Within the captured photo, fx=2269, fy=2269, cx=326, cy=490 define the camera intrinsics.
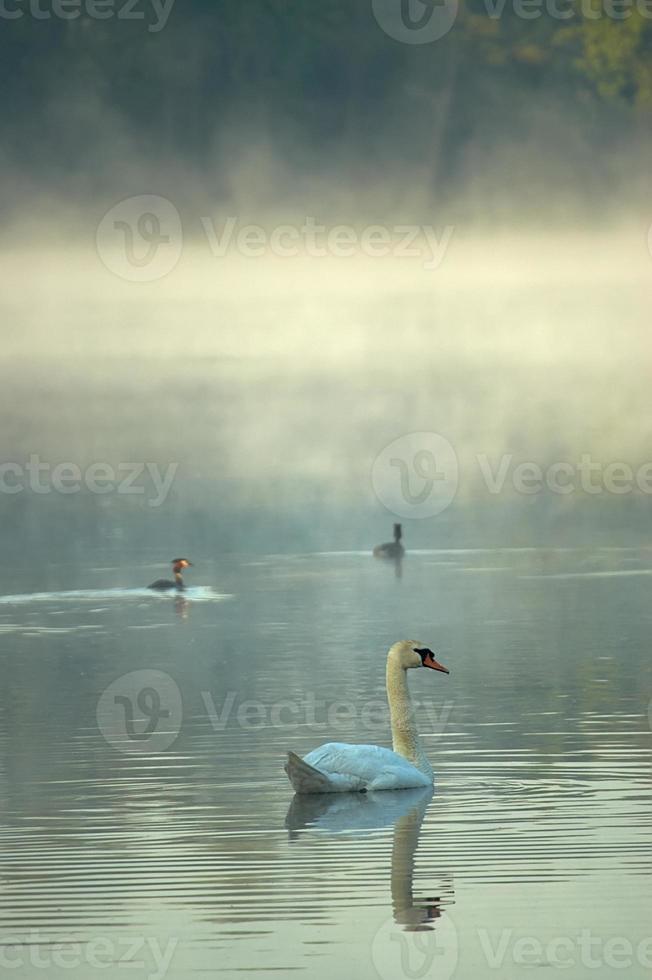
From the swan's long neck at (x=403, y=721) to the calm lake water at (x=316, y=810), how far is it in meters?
0.26

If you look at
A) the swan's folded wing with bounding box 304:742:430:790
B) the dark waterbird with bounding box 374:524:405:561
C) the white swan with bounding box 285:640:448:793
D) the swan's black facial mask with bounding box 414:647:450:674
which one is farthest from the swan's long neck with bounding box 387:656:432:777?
the dark waterbird with bounding box 374:524:405:561

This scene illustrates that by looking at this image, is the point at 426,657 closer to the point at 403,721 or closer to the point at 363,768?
the point at 403,721

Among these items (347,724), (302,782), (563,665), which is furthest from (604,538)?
(302,782)

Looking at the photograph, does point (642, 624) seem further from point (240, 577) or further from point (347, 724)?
point (240, 577)

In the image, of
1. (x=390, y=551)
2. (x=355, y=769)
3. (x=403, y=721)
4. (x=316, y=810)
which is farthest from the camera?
(x=390, y=551)

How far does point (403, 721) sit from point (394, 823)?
2457 mm

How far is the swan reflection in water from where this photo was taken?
1140cm

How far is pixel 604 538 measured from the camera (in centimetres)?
7081

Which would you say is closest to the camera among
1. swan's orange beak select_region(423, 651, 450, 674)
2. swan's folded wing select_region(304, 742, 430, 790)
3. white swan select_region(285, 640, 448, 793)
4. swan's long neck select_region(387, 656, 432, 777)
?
white swan select_region(285, 640, 448, 793)

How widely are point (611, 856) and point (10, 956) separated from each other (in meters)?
3.64

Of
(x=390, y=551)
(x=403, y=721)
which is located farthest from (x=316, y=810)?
(x=390, y=551)

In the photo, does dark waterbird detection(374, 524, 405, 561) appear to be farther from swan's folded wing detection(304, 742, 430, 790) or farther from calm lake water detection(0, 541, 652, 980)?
swan's folded wing detection(304, 742, 430, 790)

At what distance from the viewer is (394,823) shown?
1422 cm

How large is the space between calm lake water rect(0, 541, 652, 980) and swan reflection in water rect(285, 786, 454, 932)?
0.10ft
